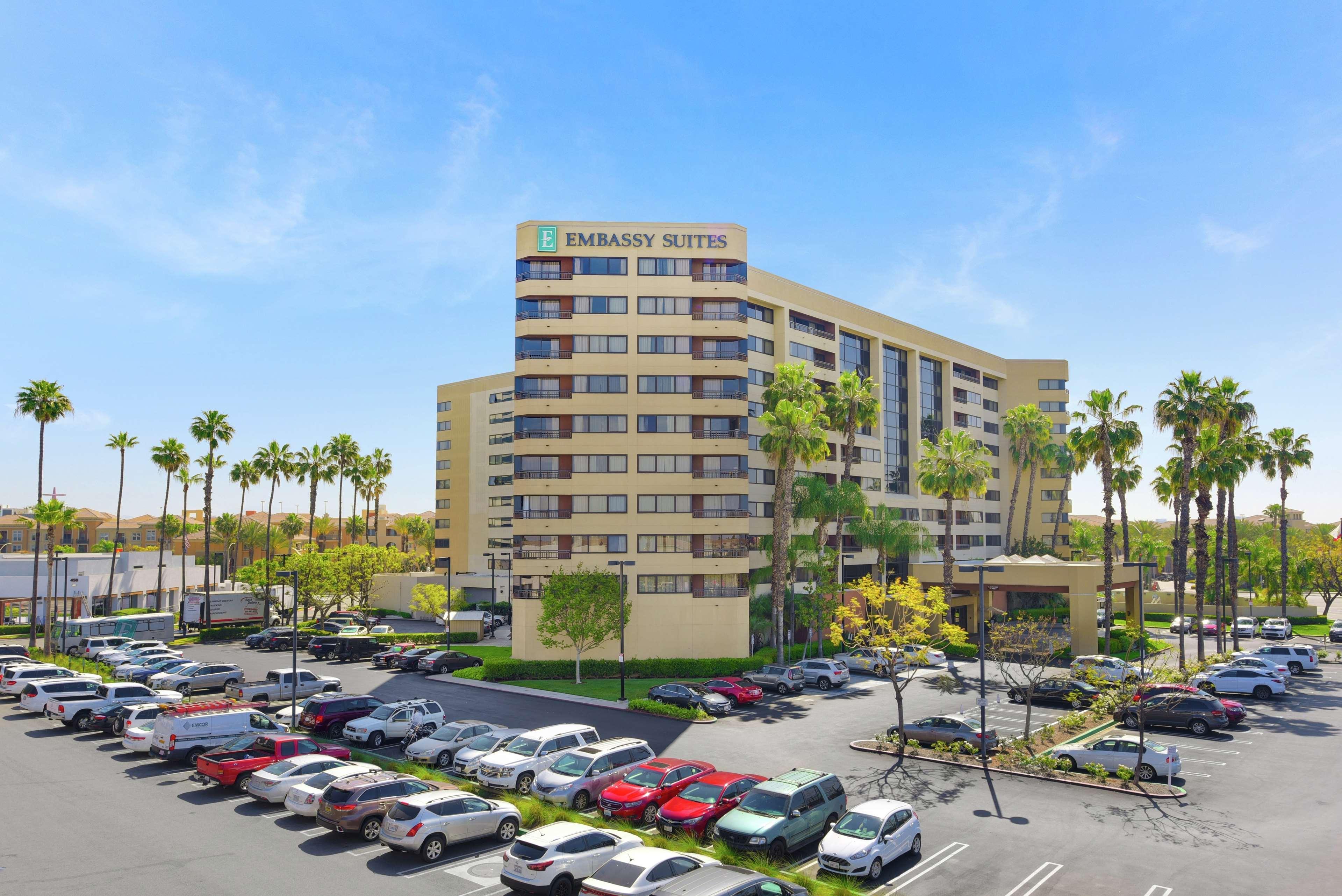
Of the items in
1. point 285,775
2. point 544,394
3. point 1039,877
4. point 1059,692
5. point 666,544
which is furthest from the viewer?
point 544,394

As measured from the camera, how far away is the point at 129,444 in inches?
3408

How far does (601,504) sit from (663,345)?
12.0 m

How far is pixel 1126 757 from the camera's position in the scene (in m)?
29.3

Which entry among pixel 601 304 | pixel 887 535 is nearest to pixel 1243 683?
pixel 887 535

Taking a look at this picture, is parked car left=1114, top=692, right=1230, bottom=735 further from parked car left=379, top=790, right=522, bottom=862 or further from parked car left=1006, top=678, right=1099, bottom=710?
parked car left=379, top=790, right=522, bottom=862

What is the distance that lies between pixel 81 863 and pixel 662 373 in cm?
4338

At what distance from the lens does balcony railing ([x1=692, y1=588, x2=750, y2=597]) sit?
56.7 meters

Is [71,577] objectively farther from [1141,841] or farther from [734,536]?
[1141,841]

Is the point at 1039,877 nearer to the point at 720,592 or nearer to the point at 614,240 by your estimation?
the point at 720,592

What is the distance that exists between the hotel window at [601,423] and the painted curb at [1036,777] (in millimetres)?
28479

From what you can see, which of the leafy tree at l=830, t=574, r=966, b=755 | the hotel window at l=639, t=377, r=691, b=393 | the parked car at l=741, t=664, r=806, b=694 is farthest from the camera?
the hotel window at l=639, t=377, r=691, b=393

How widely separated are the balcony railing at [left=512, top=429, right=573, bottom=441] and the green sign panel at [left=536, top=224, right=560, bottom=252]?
42.0 ft

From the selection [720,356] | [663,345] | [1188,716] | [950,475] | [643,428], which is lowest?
[1188,716]

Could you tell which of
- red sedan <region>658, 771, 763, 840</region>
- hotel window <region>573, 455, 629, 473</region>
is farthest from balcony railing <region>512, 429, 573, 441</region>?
red sedan <region>658, 771, 763, 840</region>
